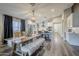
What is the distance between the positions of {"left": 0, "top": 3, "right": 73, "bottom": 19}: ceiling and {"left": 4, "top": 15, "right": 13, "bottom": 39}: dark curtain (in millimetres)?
123

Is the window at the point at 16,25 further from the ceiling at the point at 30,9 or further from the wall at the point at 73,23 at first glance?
the wall at the point at 73,23

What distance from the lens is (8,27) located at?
7.24 ft

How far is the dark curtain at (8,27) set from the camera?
2143 mm

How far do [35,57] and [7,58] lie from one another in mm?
667

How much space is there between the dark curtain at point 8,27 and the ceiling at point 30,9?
0.40 feet

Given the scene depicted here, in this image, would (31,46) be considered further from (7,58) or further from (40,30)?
(7,58)

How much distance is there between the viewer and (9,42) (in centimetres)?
218

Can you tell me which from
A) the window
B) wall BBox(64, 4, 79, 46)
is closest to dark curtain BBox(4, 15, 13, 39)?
the window

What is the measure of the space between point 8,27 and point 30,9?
0.67 meters

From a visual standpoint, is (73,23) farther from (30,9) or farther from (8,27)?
(8,27)

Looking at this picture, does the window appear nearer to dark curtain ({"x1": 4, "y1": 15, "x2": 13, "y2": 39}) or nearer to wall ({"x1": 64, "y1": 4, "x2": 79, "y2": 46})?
dark curtain ({"x1": 4, "y1": 15, "x2": 13, "y2": 39})

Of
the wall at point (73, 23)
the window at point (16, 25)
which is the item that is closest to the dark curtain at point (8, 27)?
the window at point (16, 25)

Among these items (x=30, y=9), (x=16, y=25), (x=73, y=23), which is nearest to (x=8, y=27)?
(x=16, y=25)

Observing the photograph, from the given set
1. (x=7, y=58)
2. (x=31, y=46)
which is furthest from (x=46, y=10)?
(x=7, y=58)
